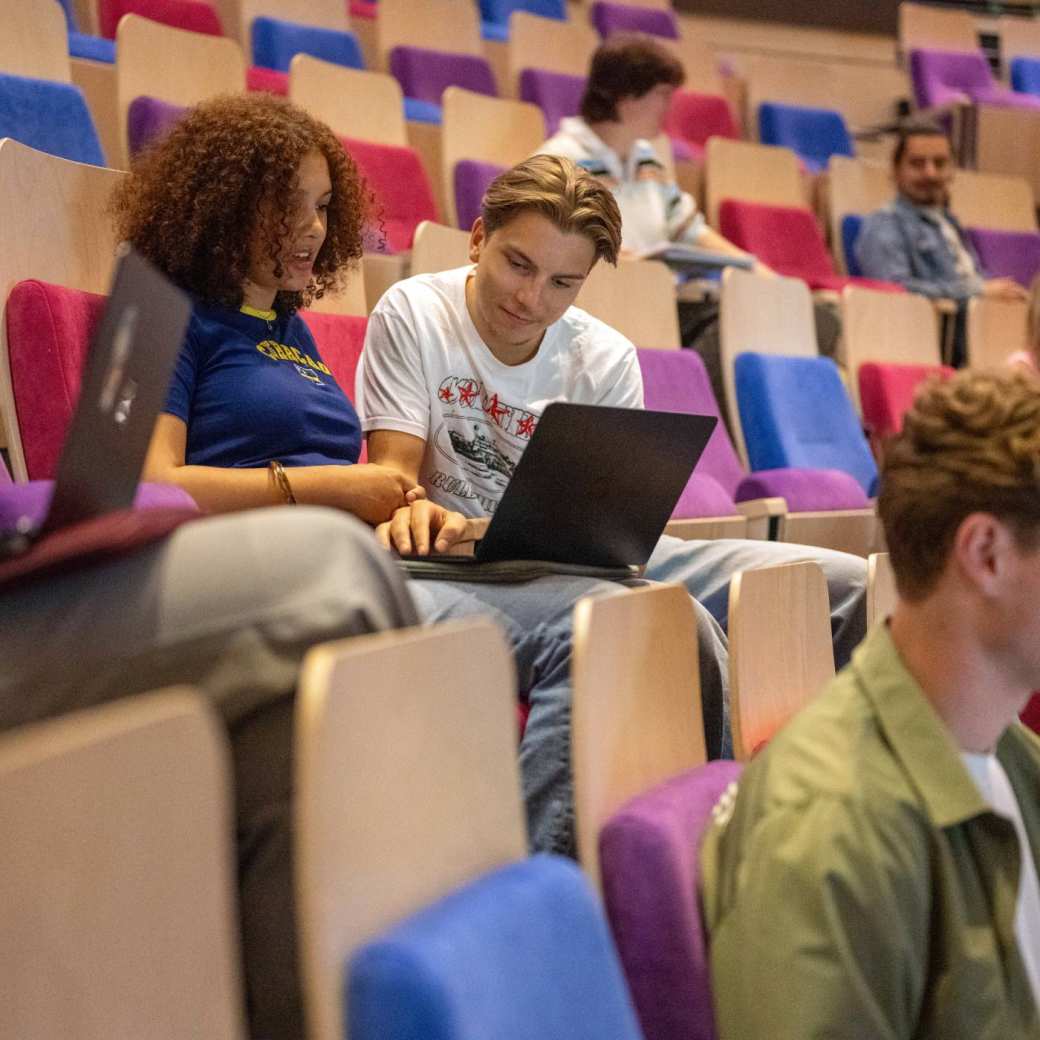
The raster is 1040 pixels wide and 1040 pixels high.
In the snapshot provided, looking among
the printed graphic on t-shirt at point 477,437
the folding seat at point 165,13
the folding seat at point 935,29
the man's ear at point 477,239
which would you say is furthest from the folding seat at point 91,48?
the folding seat at point 935,29

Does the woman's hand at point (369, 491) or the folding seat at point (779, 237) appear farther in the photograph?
the folding seat at point (779, 237)

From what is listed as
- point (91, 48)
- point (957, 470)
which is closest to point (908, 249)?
point (91, 48)

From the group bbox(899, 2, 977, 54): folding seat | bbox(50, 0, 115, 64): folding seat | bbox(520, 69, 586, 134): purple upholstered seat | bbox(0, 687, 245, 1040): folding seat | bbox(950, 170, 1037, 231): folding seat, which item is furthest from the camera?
bbox(899, 2, 977, 54): folding seat

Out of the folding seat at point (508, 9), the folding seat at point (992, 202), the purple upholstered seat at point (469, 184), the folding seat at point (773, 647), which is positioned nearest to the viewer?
the folding seat at point (773, 647)

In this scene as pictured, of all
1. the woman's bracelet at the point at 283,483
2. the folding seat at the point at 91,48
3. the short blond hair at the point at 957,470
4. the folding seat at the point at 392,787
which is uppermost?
the folding seat at the point at 91,48

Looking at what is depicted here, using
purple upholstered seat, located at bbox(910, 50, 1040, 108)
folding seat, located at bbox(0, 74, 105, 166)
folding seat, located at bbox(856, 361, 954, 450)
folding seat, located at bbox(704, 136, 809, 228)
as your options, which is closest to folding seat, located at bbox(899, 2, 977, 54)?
purple upholstered seat, located at bbox(910, 50, 1040, 108)

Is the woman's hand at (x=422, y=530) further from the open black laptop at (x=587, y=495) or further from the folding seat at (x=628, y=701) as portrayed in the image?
the folding seat at (x=628, y=701)

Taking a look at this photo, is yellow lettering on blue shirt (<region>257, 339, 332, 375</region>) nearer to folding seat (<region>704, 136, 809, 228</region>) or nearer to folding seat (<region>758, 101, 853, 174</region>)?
folding seat (<region>704, 136, 809, 228</region>)

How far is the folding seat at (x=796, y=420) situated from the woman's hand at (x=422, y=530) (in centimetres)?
94

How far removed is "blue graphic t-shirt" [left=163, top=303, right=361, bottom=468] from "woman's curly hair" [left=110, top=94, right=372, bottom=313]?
0.03 meters

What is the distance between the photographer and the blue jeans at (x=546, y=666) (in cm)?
85

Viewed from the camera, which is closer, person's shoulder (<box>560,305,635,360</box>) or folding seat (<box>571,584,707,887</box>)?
folding seat (<box>571,584,707,887</box>)

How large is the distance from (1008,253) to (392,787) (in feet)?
9.08

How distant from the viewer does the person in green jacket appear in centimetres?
56
